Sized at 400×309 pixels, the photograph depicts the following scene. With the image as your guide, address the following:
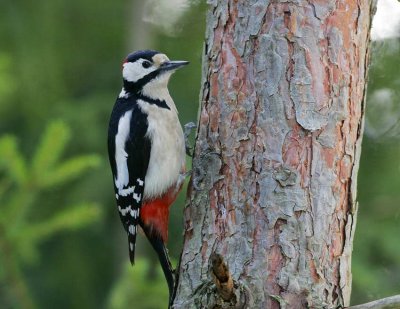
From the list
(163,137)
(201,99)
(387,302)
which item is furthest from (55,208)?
(387,302)

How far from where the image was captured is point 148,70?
487 centimetres

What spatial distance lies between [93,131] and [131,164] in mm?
2692

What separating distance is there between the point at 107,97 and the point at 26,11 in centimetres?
102

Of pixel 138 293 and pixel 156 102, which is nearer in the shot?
pixel 156 102

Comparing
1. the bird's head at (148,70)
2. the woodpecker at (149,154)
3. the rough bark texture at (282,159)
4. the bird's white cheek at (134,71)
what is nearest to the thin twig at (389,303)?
the rough bark texture at (282,159)

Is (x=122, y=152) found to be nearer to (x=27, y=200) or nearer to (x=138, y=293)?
(x=27, y=200)

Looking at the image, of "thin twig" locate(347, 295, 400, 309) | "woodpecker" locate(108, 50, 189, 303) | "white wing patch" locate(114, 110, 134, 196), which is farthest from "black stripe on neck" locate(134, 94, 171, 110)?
"thin twig" locate(347, 295, 400, 309)

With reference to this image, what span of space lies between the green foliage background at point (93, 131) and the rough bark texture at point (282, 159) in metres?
1.31

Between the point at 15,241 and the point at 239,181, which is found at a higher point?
the point at 239,181

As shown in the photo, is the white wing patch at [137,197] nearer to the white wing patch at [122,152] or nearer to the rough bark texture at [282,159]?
the white wing patch at [122,152]

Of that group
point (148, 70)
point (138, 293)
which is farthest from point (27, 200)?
point (148, 70)

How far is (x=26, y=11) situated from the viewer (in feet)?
26.2

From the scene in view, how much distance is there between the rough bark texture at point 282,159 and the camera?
3.67m

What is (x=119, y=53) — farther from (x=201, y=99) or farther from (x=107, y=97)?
(x=201, y=99)
